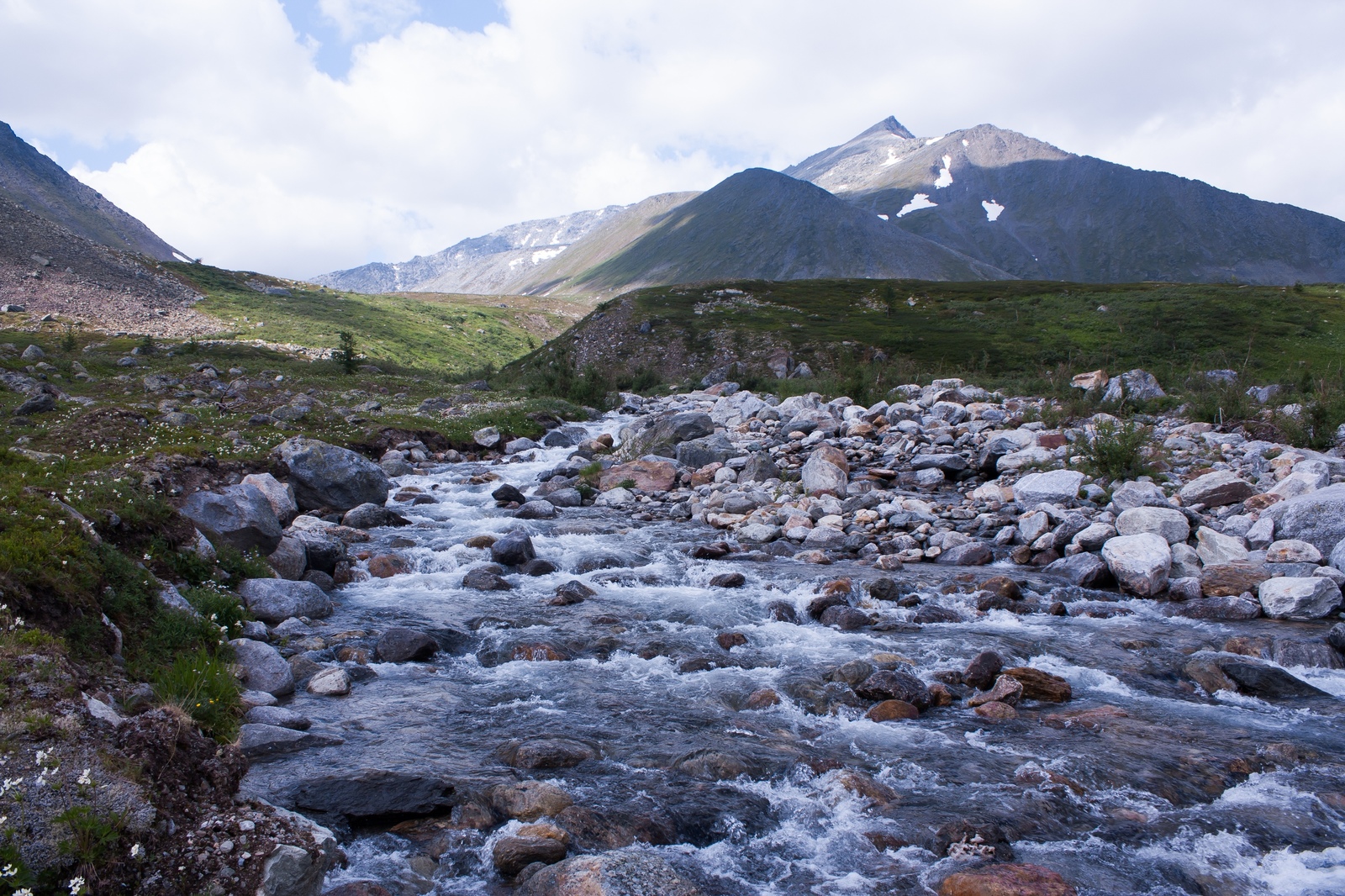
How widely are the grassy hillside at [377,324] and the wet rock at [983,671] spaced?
2122 inches

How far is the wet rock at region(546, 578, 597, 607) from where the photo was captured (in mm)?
12188

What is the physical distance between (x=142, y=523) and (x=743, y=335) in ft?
168

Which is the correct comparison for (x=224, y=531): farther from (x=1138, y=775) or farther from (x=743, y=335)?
(x=743, y=335)

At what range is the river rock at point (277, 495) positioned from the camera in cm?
1479

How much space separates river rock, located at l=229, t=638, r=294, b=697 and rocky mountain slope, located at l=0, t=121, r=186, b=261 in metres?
174

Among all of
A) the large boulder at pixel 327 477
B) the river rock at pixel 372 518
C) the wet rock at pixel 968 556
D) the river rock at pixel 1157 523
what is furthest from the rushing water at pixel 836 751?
the large boulder at pixel 327 477

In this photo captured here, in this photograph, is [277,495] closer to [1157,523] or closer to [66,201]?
[1157,523]

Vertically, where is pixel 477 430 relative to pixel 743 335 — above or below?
below

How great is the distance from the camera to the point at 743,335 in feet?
192

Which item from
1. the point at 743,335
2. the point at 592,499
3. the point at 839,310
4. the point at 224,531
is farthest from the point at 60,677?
the point at 839,310

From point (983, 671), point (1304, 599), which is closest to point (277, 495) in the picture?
point (983, 671)

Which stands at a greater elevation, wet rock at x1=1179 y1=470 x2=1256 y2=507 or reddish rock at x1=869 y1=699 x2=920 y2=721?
wet rock at x1=1179 y1=470 x2=1256 y2=507

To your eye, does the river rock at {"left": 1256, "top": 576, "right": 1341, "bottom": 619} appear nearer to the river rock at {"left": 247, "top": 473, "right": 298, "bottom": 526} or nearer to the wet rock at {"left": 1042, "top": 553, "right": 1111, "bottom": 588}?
the wet rock at {"left": 1042, "top": 553, "right": 1111, "bottom": 588}

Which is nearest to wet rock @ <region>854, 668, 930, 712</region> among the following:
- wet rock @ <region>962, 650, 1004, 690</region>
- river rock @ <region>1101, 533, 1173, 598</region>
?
wet rock @ <region>962, 650, 1004, 690</region>
